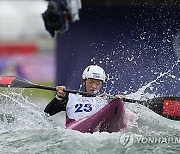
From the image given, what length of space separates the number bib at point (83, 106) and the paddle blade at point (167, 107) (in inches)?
24.9

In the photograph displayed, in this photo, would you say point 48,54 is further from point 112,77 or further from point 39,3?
point 112,77

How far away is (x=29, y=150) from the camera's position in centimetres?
628

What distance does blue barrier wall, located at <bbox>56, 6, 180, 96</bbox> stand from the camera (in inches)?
426

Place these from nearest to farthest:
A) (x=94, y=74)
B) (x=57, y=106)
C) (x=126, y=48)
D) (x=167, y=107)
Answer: (x=167, y=107) → (x=94, y=74) → (x=57, y=106) → (x=126, y=48)

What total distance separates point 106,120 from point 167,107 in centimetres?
86

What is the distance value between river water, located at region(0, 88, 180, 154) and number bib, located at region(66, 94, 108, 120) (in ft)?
1.03

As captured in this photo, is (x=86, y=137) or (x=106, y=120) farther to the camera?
(x=106, y=120)

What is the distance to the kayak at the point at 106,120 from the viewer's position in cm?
698

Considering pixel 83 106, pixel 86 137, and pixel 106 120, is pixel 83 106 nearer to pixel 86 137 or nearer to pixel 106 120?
pixel 106 120

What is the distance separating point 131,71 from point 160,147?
15.0 feet

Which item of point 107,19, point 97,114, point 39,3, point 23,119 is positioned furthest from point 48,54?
point 97,114

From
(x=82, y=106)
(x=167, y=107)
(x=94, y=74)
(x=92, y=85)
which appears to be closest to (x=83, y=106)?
(x=82, y=106)

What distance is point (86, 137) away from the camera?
265 inches

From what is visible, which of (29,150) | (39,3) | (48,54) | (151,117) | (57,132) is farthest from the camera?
(39,3)
